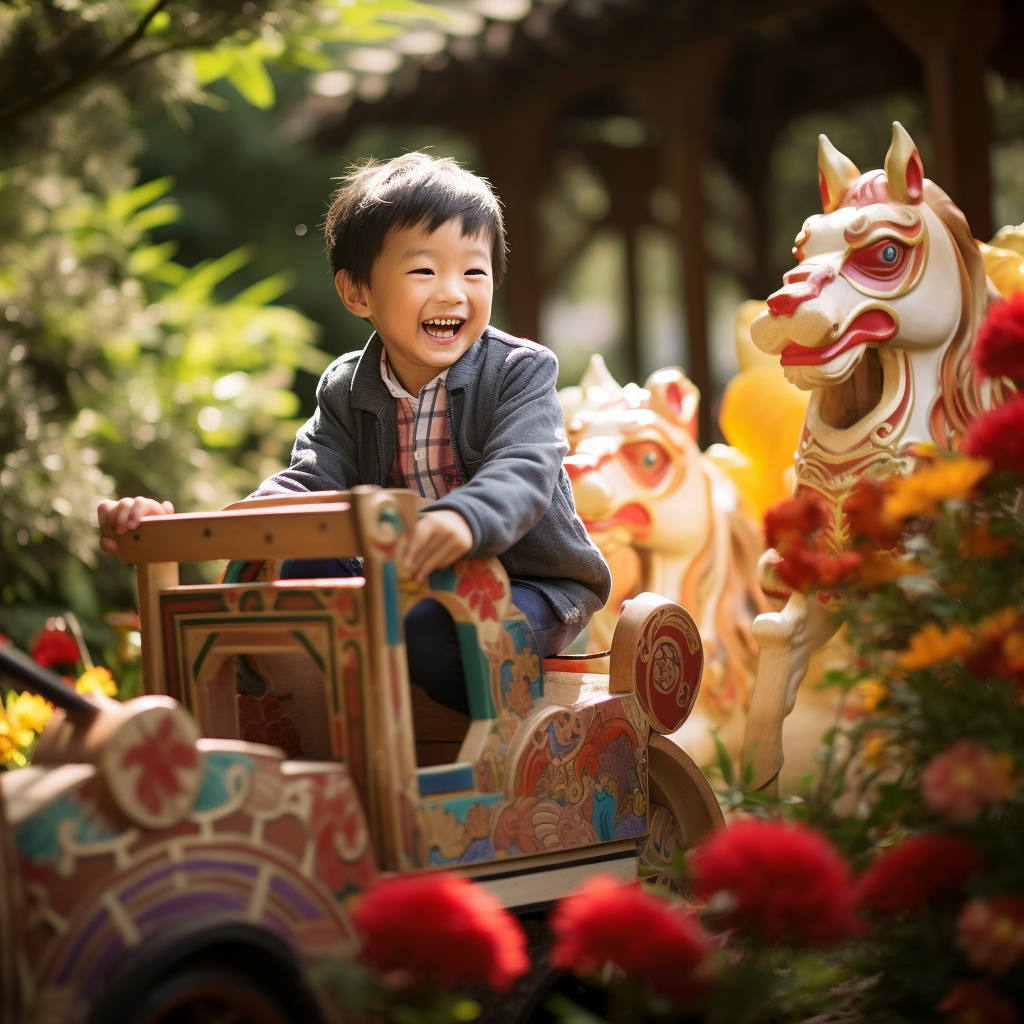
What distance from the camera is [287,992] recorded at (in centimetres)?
158

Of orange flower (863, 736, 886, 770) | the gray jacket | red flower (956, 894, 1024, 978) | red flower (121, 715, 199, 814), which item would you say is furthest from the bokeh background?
red flower (956, 894, 1024, 978)

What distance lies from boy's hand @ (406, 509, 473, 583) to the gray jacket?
18cm

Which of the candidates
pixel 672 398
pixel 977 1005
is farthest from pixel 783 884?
pixel 672 398

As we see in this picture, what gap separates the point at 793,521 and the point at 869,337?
98 cm

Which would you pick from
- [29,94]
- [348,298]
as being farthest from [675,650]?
[29,94]

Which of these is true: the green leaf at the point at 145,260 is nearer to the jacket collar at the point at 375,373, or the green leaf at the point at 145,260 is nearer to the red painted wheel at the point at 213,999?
the jacket collar at the point at 375,373

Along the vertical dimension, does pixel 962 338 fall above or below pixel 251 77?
below

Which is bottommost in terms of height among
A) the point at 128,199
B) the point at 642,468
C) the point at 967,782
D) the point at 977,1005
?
the point at 977,1005

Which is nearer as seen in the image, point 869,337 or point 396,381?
point 396,381

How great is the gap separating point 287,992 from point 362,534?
23.8 inches

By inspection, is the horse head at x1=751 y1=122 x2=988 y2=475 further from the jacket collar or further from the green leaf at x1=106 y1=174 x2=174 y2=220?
the green leaf at x1=106 y1=174 x2=174 y2=220

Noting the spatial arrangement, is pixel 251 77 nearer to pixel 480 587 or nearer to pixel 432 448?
pixel 432 448

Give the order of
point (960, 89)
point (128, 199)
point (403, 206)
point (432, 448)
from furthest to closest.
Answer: point (128, 199)
point (960, 89)
point (432, 448)
point (403, 206)

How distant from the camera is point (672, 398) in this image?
3527 mm
